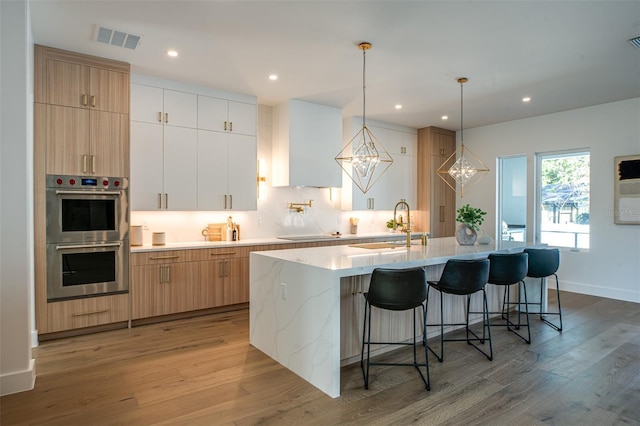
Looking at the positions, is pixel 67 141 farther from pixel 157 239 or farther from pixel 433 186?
pixel 433 186

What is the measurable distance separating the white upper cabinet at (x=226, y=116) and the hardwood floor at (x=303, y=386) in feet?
8.67

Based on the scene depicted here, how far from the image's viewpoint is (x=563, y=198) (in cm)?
626

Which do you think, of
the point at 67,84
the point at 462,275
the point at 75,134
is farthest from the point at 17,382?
the point at 462,275

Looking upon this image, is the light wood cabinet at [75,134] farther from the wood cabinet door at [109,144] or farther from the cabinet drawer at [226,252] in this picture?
the cabinet drawer at [226,252]

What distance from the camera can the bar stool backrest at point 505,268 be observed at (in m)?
3.77

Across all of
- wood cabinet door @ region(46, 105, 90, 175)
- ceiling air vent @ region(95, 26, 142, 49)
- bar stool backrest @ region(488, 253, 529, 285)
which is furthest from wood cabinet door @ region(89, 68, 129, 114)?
bar stool backrest @ region(488, 253, 529, 285)

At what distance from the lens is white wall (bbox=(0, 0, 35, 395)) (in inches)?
105

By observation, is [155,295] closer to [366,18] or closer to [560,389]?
[366,18]

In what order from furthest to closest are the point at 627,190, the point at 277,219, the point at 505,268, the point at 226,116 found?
the point at 277,219 → the point at 627,190 → the point at 226,116 → the point at 505,268

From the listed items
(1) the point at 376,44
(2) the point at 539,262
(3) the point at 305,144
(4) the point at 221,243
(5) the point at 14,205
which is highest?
(1) the point at 376,44

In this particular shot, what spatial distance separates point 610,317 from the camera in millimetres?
4648

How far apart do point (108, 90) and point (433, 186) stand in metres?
5.59

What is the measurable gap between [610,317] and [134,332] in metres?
5.53

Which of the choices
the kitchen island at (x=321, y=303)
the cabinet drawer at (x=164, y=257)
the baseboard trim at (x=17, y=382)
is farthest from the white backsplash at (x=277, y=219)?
the baseboard trim at (x=17, y=382)
